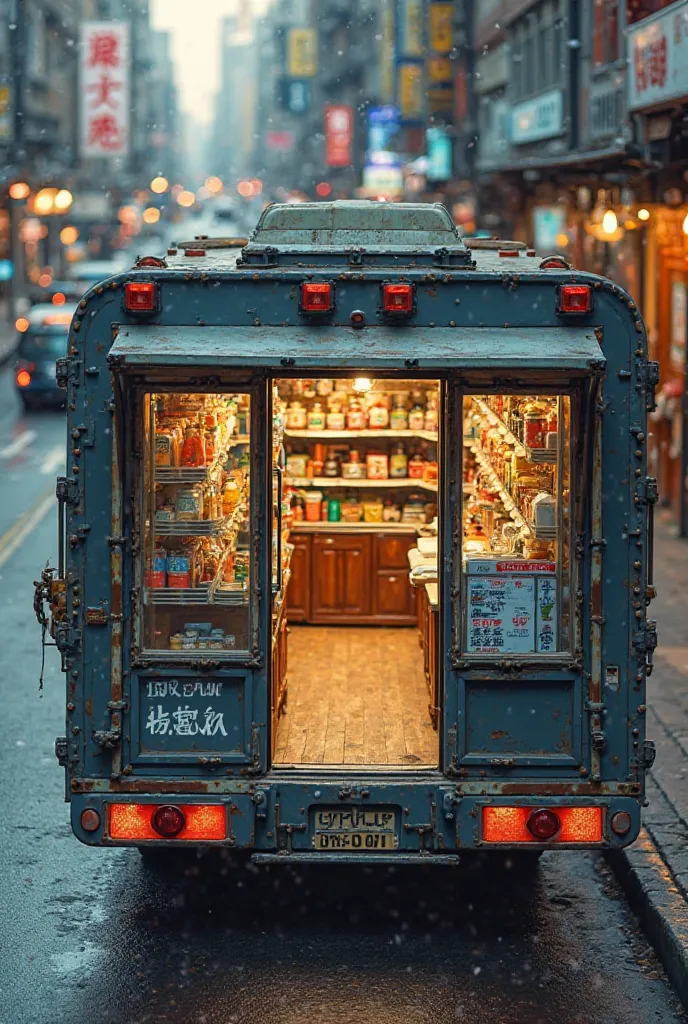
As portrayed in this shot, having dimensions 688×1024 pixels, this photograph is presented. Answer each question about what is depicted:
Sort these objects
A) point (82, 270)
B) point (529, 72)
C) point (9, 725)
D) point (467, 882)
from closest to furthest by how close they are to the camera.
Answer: point (467, 882), point (9, 725), point (529, 72), point (82, 270)

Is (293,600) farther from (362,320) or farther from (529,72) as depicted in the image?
(529,72)

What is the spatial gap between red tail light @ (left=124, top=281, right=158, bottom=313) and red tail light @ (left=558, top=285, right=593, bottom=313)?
5.78ft

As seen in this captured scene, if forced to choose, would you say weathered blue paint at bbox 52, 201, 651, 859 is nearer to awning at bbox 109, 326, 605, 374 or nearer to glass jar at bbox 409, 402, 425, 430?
awning at bbox 109, 326, 605, 374

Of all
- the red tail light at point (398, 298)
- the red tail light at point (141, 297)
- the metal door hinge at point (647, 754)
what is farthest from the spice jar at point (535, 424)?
the red tail light at point (141, 297)

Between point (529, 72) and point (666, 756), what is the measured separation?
2476cm

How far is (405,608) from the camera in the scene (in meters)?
12.8

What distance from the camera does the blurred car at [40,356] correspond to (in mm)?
31766

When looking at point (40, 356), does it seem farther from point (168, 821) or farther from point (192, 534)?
point (168, 821)

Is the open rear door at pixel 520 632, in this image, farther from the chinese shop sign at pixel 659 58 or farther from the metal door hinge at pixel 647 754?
the chinese shop sign at pixel 659 58

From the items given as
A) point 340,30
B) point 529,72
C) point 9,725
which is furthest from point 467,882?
point 340,30

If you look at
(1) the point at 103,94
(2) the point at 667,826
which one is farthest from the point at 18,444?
(1) the point at 103,94

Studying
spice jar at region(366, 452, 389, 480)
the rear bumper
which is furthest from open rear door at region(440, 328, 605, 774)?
spice jar at region(366, 452, 389, 480)

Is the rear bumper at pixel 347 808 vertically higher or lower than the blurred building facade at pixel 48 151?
lower

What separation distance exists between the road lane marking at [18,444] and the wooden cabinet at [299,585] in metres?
14.9
